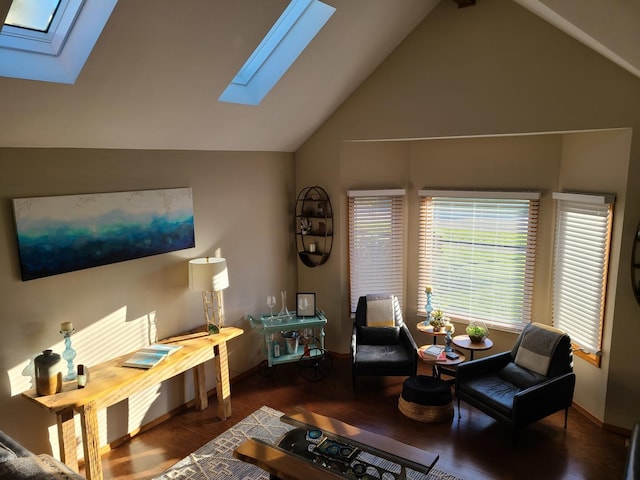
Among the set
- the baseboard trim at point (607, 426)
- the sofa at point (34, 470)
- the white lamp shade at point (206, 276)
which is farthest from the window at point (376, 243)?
the sofa at point (34, 470)

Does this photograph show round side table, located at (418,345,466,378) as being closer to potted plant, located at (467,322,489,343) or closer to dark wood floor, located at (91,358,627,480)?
potted plant, located at (467,322,489,343)

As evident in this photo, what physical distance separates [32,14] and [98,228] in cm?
157

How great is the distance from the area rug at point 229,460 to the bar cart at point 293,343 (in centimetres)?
82

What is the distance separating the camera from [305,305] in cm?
538

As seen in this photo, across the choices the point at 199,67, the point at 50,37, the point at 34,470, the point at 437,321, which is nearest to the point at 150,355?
the point at 199,67

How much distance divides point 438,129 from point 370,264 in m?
1.87

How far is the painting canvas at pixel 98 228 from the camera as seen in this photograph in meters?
3.32

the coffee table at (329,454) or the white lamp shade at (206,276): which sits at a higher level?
the white lamp shade at (206,276)

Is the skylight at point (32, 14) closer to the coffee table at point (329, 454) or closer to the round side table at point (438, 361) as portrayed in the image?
the coffee table at point (329, 454)

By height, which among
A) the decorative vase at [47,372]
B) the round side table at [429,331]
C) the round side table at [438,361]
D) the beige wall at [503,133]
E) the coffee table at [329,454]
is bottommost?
the coffee table at [329,454]

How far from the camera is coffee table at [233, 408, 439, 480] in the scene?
3.07 m

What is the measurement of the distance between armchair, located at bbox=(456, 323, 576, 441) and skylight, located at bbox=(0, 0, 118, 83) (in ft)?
13.2

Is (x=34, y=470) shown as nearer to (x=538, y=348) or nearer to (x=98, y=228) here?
(x=98, y=228)

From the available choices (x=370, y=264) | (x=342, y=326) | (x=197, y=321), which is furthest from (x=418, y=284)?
(x=197, y=321)
